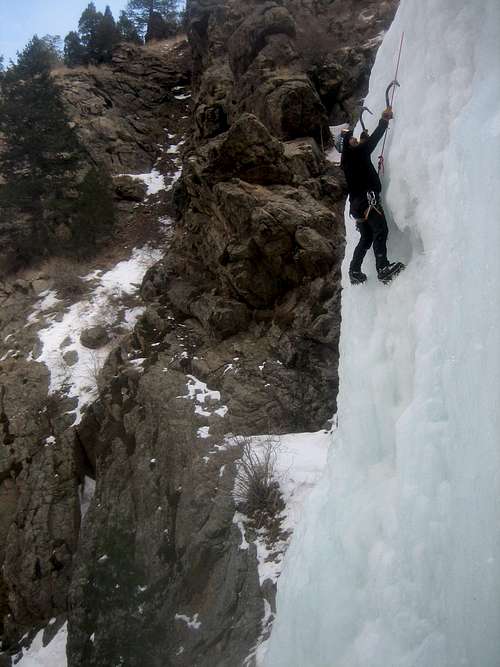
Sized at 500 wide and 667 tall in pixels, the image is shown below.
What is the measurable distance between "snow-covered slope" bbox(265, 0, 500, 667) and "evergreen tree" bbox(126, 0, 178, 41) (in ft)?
93.4

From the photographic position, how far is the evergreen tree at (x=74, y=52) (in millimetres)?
24875

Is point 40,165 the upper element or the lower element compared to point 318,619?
upper

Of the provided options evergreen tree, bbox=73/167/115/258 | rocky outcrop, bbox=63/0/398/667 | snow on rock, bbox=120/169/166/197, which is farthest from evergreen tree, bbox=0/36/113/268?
rocky outcrop, bbox=63/0/398/667

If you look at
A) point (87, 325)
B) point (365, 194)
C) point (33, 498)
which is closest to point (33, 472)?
point (33, 498)

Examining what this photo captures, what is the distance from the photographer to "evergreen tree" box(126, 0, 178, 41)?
2894 centimetres

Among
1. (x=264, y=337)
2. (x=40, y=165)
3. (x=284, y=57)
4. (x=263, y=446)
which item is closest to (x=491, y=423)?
(x=263, y=446)

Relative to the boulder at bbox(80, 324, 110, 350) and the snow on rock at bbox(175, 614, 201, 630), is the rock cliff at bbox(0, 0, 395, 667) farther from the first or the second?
the boulder at bbox(80, 324, 110, 350)

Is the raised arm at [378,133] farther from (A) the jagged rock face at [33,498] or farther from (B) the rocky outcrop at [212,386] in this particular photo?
(A) the jagged rock face at [33,498]

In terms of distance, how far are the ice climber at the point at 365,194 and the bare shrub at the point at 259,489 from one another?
3.76 metres

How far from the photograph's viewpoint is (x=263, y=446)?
26.8 ft

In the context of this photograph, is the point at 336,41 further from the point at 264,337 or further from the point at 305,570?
the point at 305,570

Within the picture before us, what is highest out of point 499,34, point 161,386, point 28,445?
point 499,34

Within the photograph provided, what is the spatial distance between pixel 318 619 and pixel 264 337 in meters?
6.46

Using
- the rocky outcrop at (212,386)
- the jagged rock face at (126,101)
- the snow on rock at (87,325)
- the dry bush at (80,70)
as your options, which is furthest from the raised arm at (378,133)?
the dry bush at (80,70)
